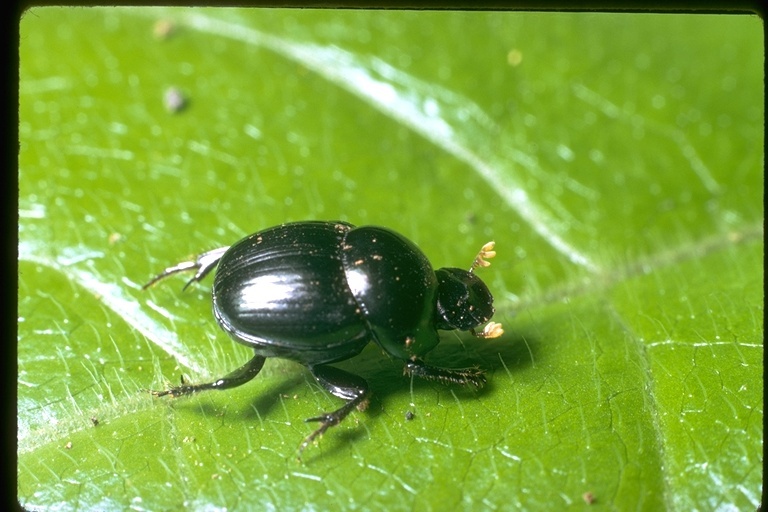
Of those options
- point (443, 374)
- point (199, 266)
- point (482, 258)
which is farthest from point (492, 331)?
point (199, 266)

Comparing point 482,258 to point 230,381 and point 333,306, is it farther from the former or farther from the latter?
point 230,381

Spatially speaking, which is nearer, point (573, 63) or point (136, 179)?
point (136, 179)

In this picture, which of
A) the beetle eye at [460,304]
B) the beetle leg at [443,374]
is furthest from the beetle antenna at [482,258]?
the beetle leg at [443,374]

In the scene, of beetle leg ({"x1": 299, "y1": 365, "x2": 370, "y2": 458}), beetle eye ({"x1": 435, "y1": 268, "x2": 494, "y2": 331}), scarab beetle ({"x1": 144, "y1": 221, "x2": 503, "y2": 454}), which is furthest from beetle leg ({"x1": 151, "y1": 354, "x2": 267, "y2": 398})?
beetle eye ({"x1": 435, "y1": 268, "x2": 494, "y2": 331})

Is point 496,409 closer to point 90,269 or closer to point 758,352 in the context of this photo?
point 758,352

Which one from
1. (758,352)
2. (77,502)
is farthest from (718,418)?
(77,502)
